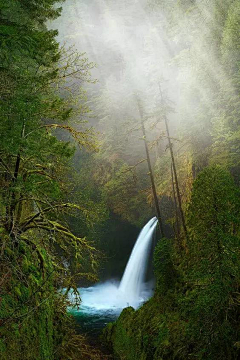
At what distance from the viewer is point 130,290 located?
20578 millimetres

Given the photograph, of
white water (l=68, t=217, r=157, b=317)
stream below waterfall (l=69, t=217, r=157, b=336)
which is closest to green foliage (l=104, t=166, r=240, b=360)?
stream below waterfall (l=69, t=217, r=157, b=336)

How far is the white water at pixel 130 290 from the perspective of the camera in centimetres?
1970

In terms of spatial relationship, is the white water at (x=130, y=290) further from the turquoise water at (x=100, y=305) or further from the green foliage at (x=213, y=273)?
the green foliage at (x=213, y=273)

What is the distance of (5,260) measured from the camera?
4.39 meters

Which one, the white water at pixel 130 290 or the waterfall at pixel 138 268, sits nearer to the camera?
the white water at pixel 130 290

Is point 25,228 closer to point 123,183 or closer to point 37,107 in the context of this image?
point 37,107

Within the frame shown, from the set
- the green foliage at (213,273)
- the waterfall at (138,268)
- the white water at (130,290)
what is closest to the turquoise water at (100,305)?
the white water at (130,290)

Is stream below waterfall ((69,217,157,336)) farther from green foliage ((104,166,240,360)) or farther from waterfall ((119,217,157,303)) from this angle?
green foliage ((104,166,240,360))

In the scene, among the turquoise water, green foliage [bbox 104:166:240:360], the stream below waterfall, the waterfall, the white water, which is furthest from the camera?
the waterfall

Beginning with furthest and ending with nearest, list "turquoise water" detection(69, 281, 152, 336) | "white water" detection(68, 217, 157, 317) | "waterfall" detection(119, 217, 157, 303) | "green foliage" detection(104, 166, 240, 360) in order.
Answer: "waterfall" detection(119, 217, 157, 303), "white water" detection(68, 217, 157, 317), "turquoise water" detection(69, 281, 152, 336), "green foliage" detection(104, 166, 240, 360)

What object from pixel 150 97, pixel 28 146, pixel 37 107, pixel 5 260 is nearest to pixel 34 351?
pixel 5 260

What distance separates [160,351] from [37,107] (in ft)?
27.8

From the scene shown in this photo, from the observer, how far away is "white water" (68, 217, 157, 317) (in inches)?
776

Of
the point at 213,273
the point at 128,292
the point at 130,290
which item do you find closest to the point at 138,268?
the point at 130,290
